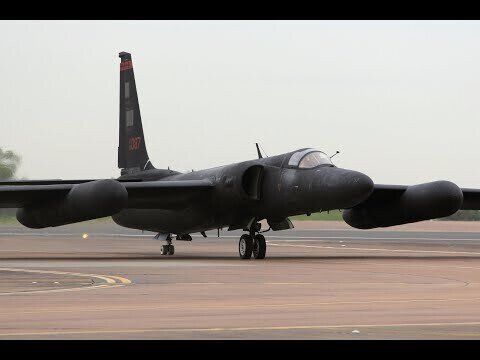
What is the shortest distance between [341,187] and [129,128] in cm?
1224

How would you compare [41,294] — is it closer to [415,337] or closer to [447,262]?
[415,337]

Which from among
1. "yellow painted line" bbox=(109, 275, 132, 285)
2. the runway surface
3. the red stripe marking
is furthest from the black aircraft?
"yellow painted line" bbox=(109, 275, 132, 285)

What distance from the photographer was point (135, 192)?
2902cm

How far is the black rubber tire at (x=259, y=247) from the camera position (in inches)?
1112

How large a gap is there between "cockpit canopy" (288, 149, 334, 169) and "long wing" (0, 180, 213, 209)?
121 inches

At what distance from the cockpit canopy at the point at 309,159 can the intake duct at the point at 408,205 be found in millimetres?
3454

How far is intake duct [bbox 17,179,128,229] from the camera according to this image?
84.5 ft

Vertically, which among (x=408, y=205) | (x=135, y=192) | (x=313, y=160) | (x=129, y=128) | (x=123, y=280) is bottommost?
(x=123, y=280)

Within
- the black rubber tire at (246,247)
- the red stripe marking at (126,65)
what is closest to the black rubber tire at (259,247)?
the black rubber tire at (246,247)

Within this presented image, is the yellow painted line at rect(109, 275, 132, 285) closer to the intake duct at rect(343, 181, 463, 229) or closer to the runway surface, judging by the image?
the runway surface

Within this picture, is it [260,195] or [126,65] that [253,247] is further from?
[126,65]

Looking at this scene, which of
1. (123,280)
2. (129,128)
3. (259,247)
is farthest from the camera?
(129,128)

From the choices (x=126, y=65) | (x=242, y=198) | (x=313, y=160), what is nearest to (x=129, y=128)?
(x=126, y=65)
